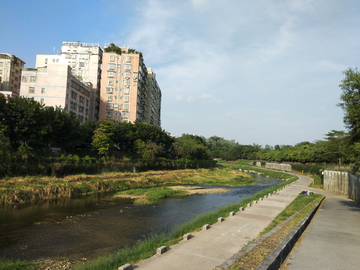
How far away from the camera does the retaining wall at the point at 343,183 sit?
74.7 ft

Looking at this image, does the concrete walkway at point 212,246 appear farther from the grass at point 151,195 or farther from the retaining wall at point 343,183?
the grass at point 151,195

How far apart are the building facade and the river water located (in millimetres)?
43954

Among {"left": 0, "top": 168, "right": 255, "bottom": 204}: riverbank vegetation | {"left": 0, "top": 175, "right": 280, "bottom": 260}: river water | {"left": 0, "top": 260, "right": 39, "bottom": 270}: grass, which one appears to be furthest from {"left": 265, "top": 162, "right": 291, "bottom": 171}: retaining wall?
{"left": 0, "top": 260, "right": 39, "bottom": 270}: grass

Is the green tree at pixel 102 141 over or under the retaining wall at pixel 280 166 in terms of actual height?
over

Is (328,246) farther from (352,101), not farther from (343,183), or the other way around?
(343,183)

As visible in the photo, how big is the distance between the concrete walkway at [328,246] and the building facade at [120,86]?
58.7 metres

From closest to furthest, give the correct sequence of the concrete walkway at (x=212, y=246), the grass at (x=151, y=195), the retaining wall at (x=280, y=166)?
the concrete walkway at (x=212, y=246) < the grass at (x=151, y=195) < the retaining wall at (x=280, y=166)

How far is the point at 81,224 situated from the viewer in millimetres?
16984

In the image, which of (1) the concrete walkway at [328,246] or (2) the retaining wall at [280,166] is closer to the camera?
(1) the concrete walkway at [328,246]

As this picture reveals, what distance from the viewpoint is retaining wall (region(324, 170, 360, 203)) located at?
22770 mm

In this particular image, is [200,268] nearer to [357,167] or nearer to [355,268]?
[355,268]

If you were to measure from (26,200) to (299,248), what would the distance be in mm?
22362

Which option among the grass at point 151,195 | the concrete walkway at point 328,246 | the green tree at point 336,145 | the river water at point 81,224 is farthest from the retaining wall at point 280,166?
the concrete walkway at point 328,246

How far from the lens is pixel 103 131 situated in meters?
47.0
